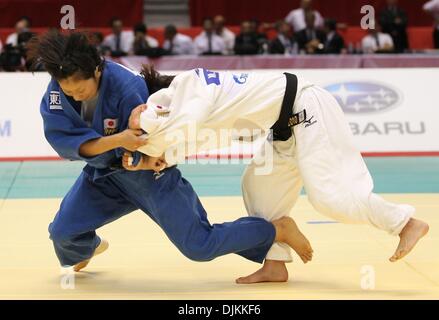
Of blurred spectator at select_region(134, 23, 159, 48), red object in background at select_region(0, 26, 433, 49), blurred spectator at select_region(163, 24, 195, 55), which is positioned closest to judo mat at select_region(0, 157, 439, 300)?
blurred spectator at select_region(134, 23, 159, 48)

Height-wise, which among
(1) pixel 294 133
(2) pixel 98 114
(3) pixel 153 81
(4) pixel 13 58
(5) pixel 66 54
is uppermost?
(5) pixel 66 54

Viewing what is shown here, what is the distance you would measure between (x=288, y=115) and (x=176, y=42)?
30.8 feet

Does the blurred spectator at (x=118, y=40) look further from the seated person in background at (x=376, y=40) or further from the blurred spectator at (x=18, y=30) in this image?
the seated person in background at (x=376, y=40)

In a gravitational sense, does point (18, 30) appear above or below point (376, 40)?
above

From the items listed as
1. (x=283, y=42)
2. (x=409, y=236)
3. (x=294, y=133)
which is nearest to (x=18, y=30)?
(x=283, y=42)

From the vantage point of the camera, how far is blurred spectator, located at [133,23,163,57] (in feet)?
37.3

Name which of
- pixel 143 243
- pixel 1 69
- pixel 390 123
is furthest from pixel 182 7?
pixel 143 243

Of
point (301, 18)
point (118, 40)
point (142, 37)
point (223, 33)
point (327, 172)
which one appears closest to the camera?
point (327, 172)

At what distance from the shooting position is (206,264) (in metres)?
4.77

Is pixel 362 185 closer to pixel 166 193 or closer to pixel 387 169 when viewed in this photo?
pixel 166 193

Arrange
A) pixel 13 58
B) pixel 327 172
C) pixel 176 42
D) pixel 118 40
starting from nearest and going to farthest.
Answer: pixel 327 172
pixel 13 58
pixel 118 40
pixel 176 42

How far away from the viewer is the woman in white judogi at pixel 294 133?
3.80 m

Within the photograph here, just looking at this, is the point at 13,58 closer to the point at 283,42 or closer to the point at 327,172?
the point at 283,42

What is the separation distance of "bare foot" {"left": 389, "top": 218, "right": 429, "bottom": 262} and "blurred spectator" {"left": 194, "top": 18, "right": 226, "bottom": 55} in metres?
9.46
